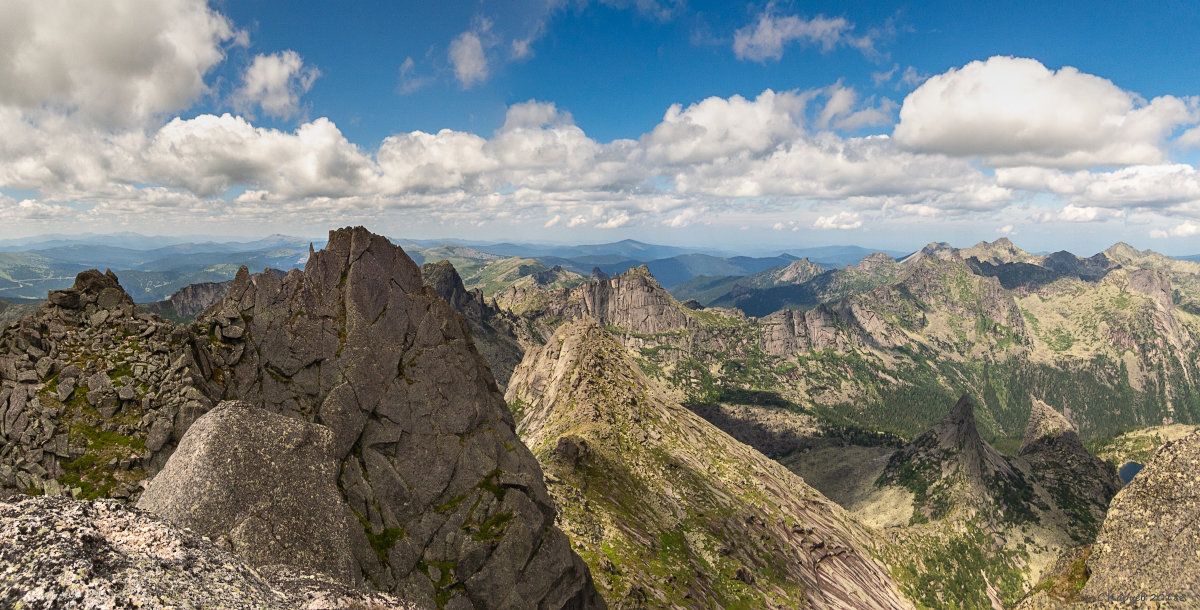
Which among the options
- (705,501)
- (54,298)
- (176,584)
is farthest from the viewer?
(705,501)

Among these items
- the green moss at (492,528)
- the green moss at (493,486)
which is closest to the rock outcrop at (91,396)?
the green moss at (493,486)

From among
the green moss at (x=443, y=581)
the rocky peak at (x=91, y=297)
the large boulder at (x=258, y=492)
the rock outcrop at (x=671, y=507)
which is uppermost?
the rocky peak at (x=91, y=297)

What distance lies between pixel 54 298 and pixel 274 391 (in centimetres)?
1347

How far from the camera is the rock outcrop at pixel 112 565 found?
13344 mm

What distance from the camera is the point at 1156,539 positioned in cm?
5238

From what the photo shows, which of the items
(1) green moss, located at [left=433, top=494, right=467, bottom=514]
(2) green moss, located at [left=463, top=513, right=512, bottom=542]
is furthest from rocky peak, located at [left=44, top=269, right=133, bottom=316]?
(2) green moss, located at [left=463, top=513, right=512, bottom=542]

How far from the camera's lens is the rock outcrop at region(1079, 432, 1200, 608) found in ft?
159

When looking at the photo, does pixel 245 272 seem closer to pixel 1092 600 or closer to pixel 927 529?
pixel 1092 600

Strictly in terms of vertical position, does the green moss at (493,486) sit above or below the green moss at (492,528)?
above

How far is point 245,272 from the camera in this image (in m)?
44.1

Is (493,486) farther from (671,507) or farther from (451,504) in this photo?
(671,507)

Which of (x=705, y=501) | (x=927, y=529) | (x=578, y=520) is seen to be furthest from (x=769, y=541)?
(x=927, y=529)

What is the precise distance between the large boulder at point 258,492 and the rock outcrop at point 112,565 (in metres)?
4.92

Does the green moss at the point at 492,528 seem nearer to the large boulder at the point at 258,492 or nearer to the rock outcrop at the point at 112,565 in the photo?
the large boulder at the point at 258,492
